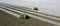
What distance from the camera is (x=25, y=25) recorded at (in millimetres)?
5352

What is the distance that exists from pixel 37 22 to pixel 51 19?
2.59ft

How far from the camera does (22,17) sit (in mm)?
6207

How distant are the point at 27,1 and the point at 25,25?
3.89 m

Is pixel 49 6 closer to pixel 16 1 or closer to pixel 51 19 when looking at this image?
pixel 51 19

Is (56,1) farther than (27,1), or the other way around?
(27,1)

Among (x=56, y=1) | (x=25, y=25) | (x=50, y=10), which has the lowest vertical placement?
(x=25, y=25)

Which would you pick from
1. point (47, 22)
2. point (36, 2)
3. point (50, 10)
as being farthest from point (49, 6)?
point (47, 22)

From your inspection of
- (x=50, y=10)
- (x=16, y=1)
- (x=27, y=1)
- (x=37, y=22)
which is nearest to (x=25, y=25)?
(x=37, y=22)

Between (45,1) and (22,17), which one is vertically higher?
(45,1)

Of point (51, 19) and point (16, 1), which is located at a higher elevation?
point (16, 1)

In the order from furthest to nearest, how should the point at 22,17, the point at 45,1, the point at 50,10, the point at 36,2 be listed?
the point at 36,2
the point at 45,1
the point at 50,10
the point at 22,17

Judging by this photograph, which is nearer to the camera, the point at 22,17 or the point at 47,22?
the point at 47,22

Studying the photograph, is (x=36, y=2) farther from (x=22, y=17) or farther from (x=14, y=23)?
(x=14, y=23)

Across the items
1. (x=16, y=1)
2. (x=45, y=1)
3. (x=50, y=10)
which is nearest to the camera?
(x=50, y=10)
